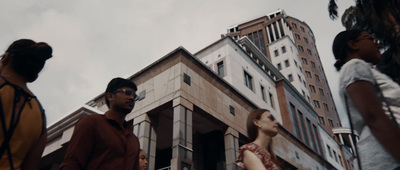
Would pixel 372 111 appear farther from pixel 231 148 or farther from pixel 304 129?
pixel 304 129

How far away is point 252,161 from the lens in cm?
258

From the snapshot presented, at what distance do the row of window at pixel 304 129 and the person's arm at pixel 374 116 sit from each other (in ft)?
63.9

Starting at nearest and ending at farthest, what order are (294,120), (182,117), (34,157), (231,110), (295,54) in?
(34,157), (182,117), (231,110), (294,120), (295,54)

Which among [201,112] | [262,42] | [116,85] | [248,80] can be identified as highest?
[262,42]

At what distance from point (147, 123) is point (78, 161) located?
9.99 m

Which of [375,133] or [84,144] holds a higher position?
[84,144]

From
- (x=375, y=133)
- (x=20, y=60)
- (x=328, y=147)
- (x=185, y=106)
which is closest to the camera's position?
(x=375, y=133)

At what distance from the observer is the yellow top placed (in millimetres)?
1931

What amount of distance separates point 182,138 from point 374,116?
30.9 ft

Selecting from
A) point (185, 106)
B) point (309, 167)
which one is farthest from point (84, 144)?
point (309, 167)

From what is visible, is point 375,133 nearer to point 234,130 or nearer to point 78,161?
point 78,161

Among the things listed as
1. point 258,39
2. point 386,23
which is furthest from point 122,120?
point 258,39

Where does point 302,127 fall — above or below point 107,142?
above

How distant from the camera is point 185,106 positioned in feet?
38.2
